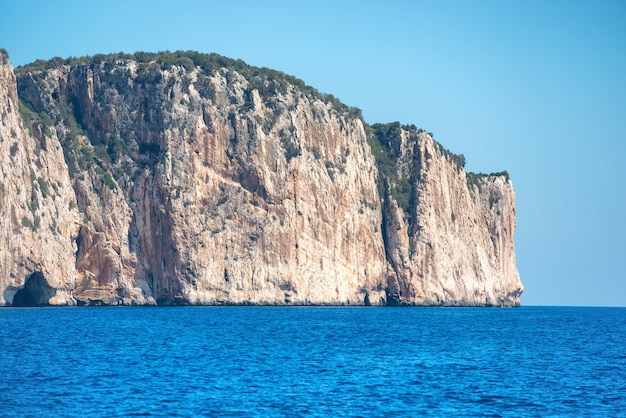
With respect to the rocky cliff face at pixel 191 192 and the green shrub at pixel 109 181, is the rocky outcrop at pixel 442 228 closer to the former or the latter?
the rocky cliff face at pixel 191 192

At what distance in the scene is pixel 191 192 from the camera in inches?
3504

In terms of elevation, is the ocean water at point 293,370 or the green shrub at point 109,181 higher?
the green shrub at point 109,181

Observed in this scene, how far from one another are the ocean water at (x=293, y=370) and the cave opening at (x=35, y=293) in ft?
43.5

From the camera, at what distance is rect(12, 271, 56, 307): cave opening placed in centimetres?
7819

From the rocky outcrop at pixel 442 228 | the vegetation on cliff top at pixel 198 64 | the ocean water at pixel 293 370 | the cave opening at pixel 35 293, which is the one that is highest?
the vegetation on cliff top at pixel 198 64

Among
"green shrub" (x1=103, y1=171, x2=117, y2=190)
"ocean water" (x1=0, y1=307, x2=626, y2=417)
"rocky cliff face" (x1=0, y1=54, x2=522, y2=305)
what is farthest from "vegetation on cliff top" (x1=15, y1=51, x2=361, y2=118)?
"ocean water" (x1=0, y1=307, x2=626, y2=417)

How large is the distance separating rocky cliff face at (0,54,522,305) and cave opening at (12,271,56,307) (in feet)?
0.41

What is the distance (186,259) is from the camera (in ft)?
285

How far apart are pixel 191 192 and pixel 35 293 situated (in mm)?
16889

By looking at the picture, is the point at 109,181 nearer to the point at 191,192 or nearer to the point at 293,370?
the point at 191,192

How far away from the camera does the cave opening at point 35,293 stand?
78188 millimetres

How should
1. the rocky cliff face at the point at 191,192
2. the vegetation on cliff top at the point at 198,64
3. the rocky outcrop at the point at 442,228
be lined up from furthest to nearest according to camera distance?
the rocky outcrop at the point at 442,228 < the vegetation on cliff top at the point at 198,64 < the rocky cliff face at the point at 191,192

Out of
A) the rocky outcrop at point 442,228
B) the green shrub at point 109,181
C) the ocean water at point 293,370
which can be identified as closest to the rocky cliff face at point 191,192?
the green shrub at point 109,181

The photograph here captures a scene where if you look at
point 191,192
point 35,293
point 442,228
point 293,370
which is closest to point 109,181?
point 191,192
